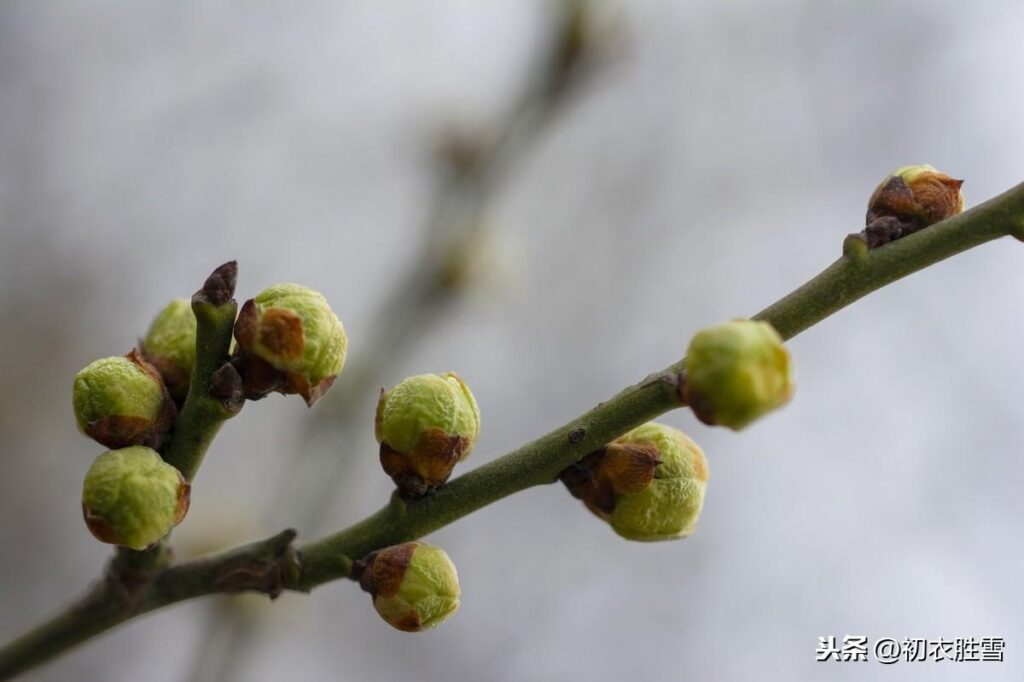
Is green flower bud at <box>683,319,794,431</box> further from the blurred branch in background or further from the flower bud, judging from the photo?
the blurred branch in background

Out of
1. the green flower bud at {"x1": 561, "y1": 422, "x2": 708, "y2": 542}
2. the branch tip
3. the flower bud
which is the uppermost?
the flower bud

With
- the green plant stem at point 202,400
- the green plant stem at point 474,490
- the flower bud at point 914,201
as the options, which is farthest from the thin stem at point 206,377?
the flower bud at point 914,201

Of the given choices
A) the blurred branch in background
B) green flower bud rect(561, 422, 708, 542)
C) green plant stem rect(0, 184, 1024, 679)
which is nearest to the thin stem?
green plant stem rect(0, 184, 1024, 679)

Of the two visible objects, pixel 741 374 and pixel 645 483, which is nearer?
pixel 741 374

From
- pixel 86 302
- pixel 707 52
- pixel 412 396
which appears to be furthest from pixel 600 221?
pixel 412 396

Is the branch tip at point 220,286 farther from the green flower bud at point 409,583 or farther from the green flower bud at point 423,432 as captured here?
the green flower bud at point 409,583

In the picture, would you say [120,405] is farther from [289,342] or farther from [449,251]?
[449,251]

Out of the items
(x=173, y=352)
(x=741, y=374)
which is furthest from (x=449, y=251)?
(x=741, y=374)

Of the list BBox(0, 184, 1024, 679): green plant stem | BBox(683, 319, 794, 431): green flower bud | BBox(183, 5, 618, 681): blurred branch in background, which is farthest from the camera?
BBox(183, 5, 618, 681): blurred branch in background
